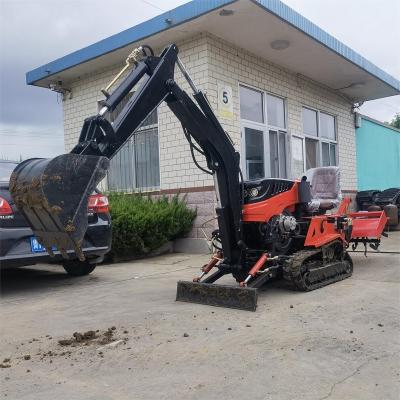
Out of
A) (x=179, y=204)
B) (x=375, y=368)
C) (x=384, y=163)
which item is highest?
(x=384, y=163)

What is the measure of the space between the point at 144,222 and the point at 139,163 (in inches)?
122

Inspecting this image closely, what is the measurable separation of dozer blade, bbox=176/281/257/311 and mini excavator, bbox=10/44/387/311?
0.01 metres

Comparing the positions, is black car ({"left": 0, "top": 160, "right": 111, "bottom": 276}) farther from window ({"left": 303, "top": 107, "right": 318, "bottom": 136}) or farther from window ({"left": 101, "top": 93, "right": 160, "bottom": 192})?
window ({"left": 303, "top": 107, "right": 318, "bottom": 136})

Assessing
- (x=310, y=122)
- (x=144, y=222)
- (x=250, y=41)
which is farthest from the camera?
(x=310, y=122)

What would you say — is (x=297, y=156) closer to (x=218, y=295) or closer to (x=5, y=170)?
(x=5, y=170)

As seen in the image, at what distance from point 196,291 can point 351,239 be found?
345 centimetres

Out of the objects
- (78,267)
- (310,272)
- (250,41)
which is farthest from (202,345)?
(250,41)

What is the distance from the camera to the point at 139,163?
473 inches

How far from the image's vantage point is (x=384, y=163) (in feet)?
62.3

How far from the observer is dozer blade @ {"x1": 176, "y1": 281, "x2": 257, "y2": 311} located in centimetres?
515

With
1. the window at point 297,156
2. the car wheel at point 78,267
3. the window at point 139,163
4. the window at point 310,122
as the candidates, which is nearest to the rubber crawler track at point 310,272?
the car wheel at point 78,267

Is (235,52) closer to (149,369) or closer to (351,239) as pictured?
(351,239)

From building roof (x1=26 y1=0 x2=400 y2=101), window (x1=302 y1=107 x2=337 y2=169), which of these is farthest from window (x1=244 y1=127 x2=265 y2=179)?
window (x1=302 y1=107 x2=337 y2=169)

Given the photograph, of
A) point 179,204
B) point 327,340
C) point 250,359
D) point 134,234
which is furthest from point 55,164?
point 179,204
